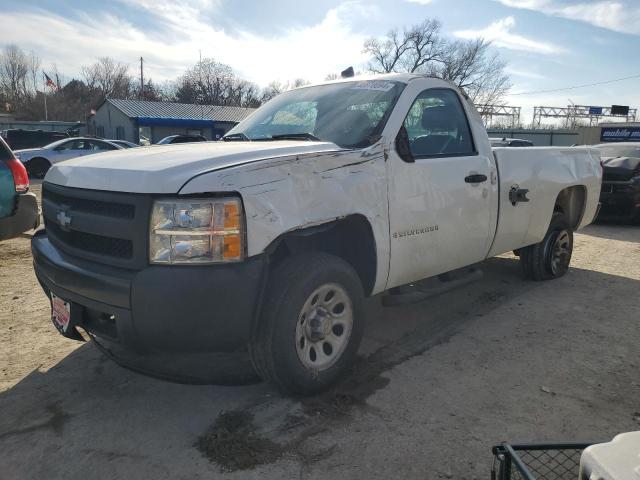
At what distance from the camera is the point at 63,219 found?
2.99 metres

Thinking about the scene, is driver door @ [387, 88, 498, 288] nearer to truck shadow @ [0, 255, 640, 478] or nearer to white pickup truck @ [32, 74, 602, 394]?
white pickup truck @ [32, 74, 602, 394]

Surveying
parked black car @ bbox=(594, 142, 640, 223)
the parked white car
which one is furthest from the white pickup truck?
the parked white car

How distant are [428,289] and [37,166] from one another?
18256 mm

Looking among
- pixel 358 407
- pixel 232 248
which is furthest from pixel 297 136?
pixel 358 407

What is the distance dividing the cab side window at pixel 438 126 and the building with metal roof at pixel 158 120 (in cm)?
3588

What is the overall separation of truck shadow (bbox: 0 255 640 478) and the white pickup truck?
0.23m

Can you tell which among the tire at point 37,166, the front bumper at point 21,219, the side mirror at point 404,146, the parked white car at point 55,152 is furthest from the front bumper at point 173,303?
the tire at point 37,166

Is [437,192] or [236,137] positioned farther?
[236,137]

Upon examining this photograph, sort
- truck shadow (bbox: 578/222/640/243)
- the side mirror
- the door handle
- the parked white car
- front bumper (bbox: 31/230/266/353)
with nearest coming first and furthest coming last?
front bumper (bbox: 31/230/266/353), the side mirror, the door handle, truck shadow (bbox: 578/222/640/243), the parked white car

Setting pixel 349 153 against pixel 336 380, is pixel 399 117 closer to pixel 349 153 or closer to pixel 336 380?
pixel 349 153

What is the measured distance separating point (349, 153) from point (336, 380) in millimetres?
1424

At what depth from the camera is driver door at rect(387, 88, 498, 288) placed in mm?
3480

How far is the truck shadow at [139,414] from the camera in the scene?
255 cm

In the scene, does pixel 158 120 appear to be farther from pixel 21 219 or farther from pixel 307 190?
pixel 307 190
